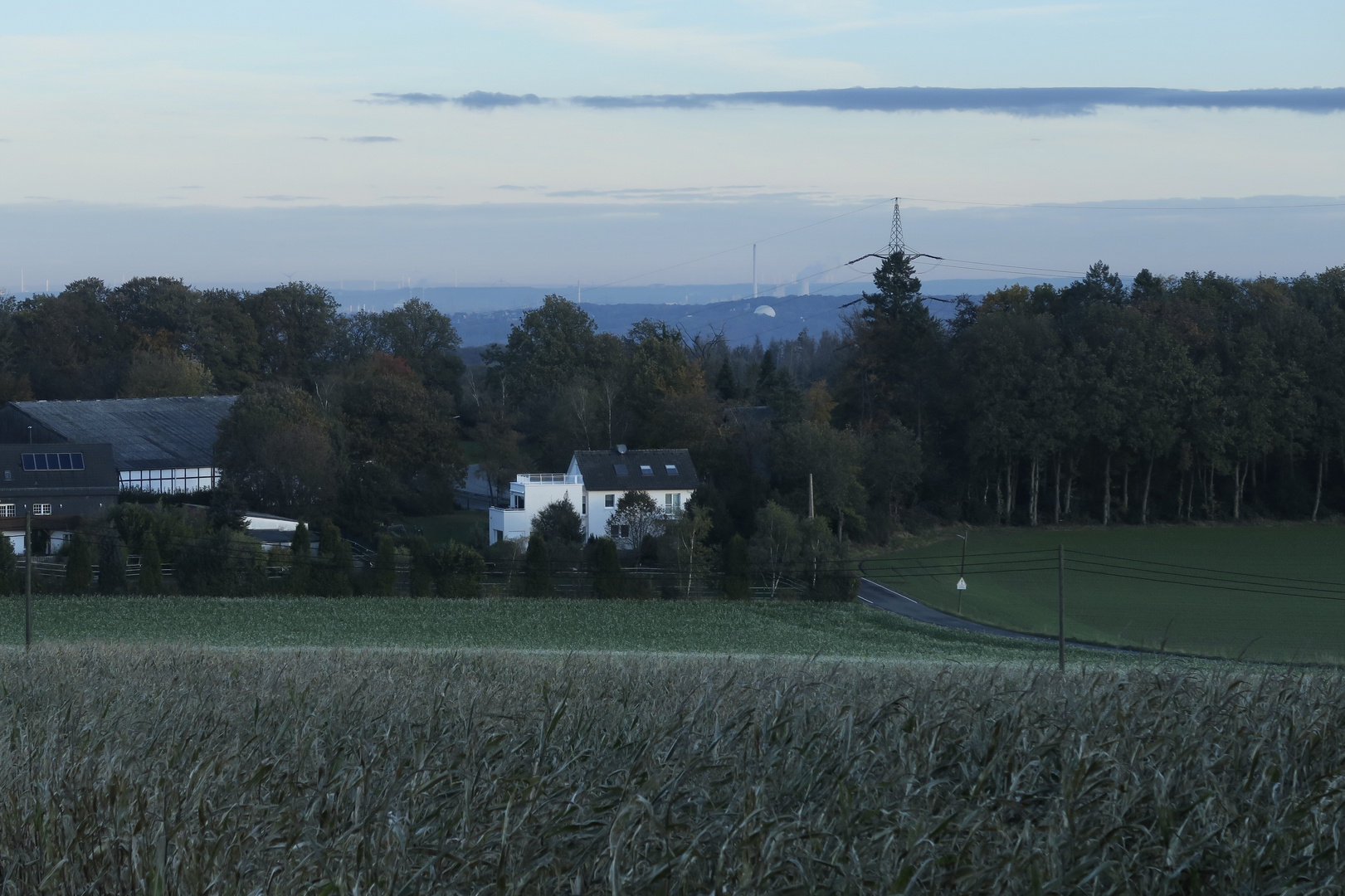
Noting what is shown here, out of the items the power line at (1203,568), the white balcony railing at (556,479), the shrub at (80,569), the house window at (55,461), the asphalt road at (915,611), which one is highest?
the house window at (55,461)

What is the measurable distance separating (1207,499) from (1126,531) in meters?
4.97

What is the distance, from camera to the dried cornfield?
2877 mm

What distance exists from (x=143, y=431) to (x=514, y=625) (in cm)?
3622

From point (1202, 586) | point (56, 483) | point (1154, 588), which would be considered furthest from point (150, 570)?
point (1202, 586)

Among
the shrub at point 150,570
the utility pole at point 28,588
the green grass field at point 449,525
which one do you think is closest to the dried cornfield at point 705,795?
the utility pole at point 28,588

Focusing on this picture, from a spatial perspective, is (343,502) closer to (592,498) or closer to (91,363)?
(592,498)

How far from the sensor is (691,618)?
34.3 m

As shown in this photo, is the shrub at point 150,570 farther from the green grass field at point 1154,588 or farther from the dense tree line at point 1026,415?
the green grass field at point 1154,588

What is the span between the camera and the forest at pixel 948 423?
166 feet

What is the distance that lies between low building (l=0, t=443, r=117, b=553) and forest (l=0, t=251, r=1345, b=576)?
4.93 metres

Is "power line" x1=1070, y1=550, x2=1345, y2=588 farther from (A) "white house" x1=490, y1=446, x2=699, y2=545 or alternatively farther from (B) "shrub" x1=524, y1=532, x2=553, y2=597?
(B) "shrub" x1=524, y1=532, x2=553, y2=597

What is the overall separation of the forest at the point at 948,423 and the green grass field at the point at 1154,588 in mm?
2716

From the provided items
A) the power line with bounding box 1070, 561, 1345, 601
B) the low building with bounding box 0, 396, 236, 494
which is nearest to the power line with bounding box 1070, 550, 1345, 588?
the power line with bounding box 1070, 561, 1345, 601

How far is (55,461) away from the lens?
49.2m
